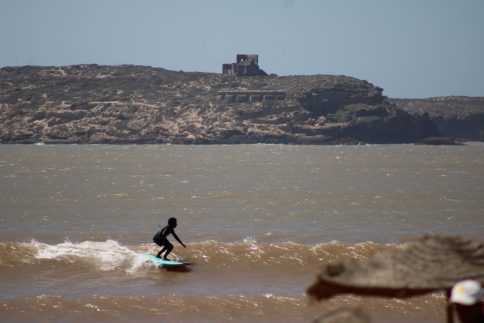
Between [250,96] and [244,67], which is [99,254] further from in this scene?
[244,67]

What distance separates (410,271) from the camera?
3.04 m

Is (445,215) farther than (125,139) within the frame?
No

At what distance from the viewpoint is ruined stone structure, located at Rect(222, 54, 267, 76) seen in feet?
638

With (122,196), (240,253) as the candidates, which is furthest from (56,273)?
(122,196)

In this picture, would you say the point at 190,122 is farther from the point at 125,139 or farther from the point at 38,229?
the point at 38,229

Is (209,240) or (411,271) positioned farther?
(209,240)

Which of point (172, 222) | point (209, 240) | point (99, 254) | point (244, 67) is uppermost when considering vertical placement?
point (244, 67)

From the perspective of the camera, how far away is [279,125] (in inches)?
6457

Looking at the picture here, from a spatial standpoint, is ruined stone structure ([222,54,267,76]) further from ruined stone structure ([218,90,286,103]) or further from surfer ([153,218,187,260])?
surfer ([153,218,187,260])

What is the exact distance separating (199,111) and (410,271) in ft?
534

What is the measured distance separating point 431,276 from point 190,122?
159m

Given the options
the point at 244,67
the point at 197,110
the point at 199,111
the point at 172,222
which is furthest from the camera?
the point at 244,67

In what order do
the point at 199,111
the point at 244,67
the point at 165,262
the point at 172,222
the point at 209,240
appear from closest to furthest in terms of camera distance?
the point at 165,262 → the point at 172,222 → the point at 209,240 → the point at 199,111 → the point at 244,67

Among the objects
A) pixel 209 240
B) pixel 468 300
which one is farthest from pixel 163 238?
pixel 468 300
